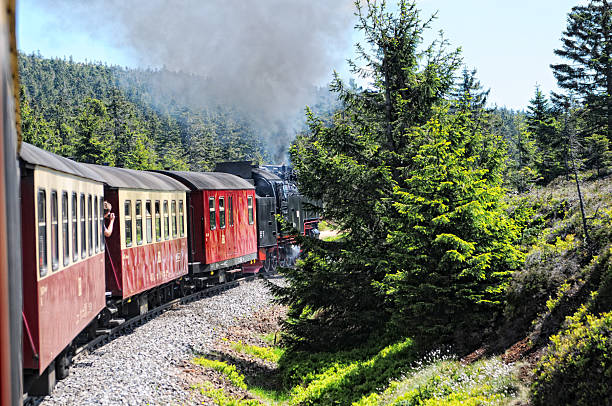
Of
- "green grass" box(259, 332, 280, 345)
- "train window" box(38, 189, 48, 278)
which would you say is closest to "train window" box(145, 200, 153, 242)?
"green grass" box(259, 332, 280, 345)

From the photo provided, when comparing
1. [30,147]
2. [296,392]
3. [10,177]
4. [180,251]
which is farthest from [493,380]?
[180,251]

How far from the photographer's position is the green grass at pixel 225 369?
1250 centimetres

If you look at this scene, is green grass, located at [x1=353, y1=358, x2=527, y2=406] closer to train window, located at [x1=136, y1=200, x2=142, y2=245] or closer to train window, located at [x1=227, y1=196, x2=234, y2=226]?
train window, located at [x1=136, y1=200, x2=142, y2=245]

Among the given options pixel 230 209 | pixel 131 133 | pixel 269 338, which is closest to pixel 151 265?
pixel 269 338

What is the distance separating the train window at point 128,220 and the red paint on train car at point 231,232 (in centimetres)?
516

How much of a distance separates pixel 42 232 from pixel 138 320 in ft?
29.4

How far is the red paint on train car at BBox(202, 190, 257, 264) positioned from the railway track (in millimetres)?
1444

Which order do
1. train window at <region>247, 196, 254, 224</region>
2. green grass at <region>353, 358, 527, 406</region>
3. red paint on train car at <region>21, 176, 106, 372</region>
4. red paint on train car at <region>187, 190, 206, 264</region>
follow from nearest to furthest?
red paint on train car at <region>21, 176, 106, 372</region>, green grass at <region>353, 358, 527, 406</region>, red paint on train car at <region>187, 190, 206, 264</region>, train window at <region>247, 196, 254, 224</region>

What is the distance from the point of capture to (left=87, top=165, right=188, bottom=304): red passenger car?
12797 mm

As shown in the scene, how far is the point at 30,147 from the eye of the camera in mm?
7062

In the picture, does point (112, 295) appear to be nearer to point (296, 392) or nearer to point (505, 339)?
point (296, 392)

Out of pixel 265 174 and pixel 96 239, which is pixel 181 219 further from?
pixel 265 174

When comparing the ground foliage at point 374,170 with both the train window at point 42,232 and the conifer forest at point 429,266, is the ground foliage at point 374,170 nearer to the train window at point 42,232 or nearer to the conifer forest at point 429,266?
the conifer forest at point 429,266

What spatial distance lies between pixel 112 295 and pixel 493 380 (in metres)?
8.76
